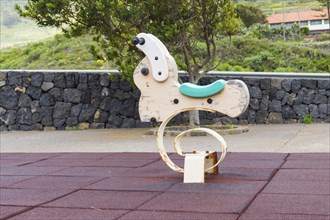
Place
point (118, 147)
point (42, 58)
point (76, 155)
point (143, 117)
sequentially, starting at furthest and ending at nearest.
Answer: point (42, 58) < point (118, 147) < point (76, 155) < point (143, 117)

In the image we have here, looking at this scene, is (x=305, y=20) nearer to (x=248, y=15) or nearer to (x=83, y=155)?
(x=248, y=15)

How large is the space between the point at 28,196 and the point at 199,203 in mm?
1732

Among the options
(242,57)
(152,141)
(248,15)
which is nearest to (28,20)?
(248,15)

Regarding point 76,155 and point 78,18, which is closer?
point 76,155

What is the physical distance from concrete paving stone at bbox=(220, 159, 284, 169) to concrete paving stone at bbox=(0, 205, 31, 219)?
9.65 feet

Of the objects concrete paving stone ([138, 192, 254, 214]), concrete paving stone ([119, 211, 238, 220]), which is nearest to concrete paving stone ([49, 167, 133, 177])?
concrete paving stone ([138, 192, 254, 214])

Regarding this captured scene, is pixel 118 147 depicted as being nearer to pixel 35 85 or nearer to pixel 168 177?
pixel 168 177

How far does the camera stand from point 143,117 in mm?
6855

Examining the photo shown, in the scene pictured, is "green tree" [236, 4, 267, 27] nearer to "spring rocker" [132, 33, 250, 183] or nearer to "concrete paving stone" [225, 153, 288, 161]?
"concrete paving stone" [225, 153, 288, 161]

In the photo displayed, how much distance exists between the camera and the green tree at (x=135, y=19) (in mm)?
11156

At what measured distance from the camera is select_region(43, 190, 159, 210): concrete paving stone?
17.9ft

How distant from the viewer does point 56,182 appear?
677cm

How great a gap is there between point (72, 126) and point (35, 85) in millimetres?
1287

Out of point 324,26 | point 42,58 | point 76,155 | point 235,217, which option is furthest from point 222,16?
point 324,26
